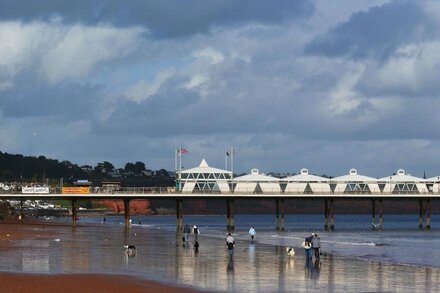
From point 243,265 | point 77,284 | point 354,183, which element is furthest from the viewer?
point 354,183

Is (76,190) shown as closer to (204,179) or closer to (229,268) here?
(204,179)

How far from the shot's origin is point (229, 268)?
142ft

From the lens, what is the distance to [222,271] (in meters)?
41.5

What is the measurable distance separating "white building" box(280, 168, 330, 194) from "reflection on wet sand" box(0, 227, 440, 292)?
146 feet

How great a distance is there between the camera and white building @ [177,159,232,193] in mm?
101625

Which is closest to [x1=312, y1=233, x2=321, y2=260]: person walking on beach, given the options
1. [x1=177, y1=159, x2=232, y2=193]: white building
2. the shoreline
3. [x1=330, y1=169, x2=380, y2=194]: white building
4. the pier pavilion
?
the shoreline

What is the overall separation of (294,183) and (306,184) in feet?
4.46

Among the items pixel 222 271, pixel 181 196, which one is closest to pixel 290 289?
pixel 222 271

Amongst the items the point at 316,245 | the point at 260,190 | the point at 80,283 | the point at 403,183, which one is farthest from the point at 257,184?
the point at 80,283

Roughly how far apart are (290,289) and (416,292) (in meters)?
4.70

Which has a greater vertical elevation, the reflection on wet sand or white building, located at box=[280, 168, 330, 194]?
white building, located at box=[280, 168, 330, 194]

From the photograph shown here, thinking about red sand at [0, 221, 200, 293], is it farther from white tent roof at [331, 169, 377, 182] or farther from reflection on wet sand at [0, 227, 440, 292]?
white tent roof at [331, 169, 377, 182]

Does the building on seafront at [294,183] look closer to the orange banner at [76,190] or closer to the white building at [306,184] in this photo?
the white building at [306,184]

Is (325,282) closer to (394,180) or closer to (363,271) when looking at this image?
(363,271)
